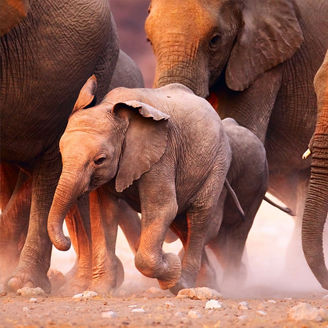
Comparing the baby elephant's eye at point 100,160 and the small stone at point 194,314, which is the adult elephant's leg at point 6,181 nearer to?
the baby elephant's eye at point 100,160

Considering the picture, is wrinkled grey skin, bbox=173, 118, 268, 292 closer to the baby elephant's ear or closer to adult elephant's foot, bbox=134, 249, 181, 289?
adult elephant's foot, bbox=134, 249, 181, 289

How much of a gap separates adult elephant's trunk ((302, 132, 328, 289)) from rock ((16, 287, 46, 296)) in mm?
1399

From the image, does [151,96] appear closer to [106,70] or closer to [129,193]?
[129,193]

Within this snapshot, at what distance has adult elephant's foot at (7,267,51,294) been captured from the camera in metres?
4.60

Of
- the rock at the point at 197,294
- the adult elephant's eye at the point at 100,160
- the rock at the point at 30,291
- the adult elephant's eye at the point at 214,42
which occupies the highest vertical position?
the adult elephant's eye at the point at 214,42

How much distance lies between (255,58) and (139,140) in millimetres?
2081

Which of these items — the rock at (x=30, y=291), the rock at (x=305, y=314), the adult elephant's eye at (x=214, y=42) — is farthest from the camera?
the adult elephant's eye at (x=214, y=42)

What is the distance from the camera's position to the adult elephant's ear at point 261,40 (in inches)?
232

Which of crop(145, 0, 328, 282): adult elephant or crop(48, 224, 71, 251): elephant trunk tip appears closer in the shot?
crop(48, 224, 71, 251): elephant trunk tip

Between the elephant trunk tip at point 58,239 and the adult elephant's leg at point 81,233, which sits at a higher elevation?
the adult elephant's leg at point 81,233

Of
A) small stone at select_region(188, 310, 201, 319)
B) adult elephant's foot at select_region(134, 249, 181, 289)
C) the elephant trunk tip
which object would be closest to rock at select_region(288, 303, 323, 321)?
small stone at select_region(188, 310, 201, 319)

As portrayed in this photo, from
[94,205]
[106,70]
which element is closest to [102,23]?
→ [106,70]

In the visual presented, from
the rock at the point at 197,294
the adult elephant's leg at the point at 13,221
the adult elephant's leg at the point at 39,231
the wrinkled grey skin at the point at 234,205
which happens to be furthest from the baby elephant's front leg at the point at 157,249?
the adult elephant's leg at the point at 13,221

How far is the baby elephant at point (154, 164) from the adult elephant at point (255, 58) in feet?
3.52
